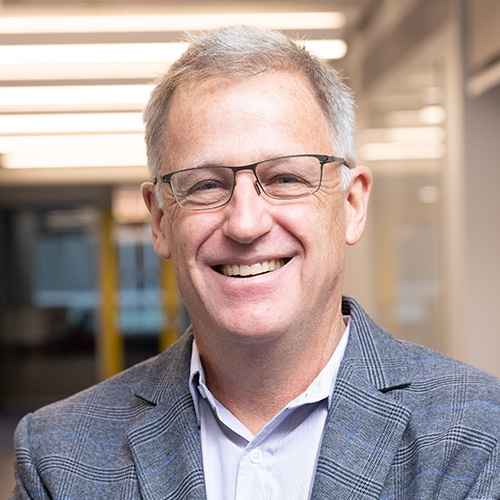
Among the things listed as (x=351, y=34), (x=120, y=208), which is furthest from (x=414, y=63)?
(x=120, y=208)

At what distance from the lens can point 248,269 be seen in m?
1.34

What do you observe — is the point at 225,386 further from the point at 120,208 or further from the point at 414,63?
the point at 120,208

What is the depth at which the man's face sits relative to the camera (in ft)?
4.27

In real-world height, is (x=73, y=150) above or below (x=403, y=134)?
above

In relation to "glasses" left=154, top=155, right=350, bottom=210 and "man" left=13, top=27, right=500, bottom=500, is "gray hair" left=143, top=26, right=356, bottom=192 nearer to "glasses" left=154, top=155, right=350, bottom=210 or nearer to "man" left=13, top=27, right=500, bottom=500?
"man" left=13, top=27, right=500, bottom=500

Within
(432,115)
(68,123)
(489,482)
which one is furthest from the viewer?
(68,123)

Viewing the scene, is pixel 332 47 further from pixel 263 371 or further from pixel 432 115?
pixel 263 371

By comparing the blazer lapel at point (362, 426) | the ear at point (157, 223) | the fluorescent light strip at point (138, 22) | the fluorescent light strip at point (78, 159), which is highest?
the fluorescent light strip at point (138, 22)

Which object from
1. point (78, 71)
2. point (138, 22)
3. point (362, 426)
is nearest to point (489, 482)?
point (362, 426)

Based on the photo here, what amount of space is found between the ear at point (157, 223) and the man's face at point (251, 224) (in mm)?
140

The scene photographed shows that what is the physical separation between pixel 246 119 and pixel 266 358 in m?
0.43

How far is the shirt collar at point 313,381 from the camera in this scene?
137cm

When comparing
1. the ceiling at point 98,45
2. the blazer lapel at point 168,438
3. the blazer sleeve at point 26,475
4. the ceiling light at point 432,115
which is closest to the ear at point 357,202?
the blazer lapel at point 168,438

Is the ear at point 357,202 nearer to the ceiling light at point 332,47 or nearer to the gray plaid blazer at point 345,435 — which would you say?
the gray plaid blazer at point 345,435
